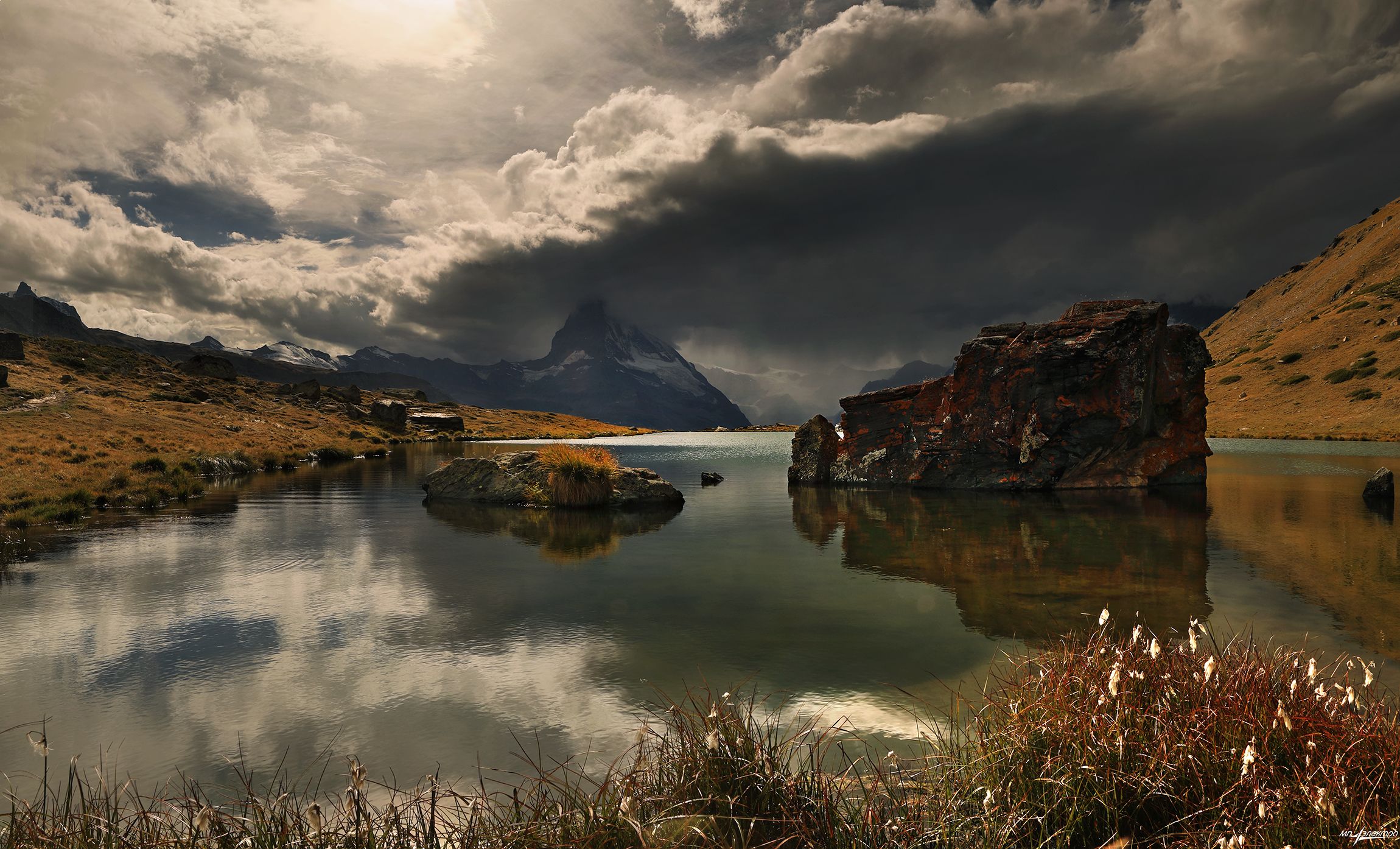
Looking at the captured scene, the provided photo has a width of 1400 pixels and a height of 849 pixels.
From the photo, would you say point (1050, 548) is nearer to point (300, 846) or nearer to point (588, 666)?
point (588, 666)

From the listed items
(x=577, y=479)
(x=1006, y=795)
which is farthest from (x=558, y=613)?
(x=577, y=479)

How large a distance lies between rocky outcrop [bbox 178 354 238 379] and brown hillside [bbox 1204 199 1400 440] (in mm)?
142948

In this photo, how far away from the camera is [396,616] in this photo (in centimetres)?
972

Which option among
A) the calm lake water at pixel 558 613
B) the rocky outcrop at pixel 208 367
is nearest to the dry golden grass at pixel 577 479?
the calm lake water at pixel 558 613

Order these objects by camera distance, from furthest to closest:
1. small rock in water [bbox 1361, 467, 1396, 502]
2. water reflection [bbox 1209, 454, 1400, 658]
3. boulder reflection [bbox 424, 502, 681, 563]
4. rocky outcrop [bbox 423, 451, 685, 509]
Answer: rocky outcrop [bbox 423, 451, 685, 509]
small rock in water [bbox 1361, 467, 1396, 502]
boulder reflection [bbox 424, 502, 681, 563]
water reflection [bbox 1209, 454, 1400, 658]

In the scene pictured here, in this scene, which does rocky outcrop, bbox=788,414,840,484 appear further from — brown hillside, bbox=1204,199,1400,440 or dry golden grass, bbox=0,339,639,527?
brown hillside, bbox=1204,199,1400,440

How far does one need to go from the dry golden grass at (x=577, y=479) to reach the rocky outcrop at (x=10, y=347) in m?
72.9

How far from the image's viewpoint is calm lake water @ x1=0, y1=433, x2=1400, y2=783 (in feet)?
20.4

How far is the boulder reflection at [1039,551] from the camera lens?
951 centimetres

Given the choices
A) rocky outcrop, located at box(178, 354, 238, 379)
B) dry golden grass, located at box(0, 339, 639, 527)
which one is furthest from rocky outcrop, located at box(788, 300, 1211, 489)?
rocky outcrop, located at box(178, 354, 238, 379)

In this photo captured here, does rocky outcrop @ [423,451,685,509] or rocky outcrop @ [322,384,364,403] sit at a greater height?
rocky outcrop @ [322,384,364,403]

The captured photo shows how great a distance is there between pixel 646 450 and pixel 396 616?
63.7 m

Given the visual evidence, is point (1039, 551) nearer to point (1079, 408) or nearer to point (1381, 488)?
point (1079, 408)

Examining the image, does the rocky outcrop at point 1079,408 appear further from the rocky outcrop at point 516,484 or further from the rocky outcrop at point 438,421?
the rocky outcrop at point 438,421
